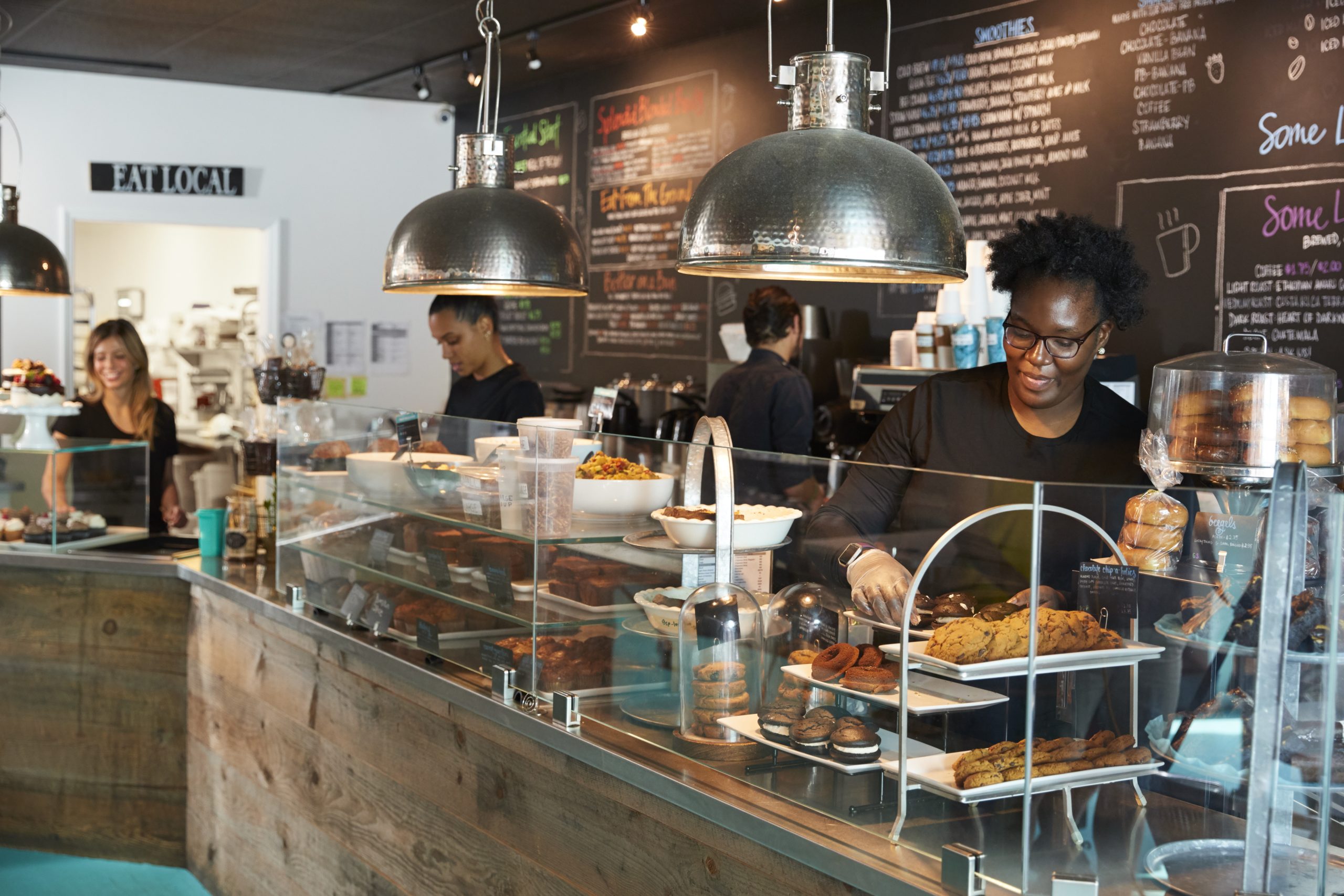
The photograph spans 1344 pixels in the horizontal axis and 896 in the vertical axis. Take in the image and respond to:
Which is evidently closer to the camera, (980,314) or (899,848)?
(899,848)

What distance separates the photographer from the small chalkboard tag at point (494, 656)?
2.29m

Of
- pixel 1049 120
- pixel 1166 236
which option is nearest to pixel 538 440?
pixel 1166 236

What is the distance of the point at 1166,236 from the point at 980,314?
65 centimetres

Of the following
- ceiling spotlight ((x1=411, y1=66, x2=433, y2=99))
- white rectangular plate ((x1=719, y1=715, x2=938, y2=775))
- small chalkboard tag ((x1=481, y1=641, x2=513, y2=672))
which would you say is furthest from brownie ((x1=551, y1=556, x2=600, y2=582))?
ceiling spotlight ((x1=411, y1=66, x2=433, y2=99))

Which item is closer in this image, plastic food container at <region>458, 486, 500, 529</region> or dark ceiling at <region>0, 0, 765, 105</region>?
plastic food container at <region>458, 486, 500, 529</region>

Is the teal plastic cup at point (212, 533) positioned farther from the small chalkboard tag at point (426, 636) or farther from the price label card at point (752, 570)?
the price label card at point (752, 570)

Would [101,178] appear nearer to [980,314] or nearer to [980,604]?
[980,314]

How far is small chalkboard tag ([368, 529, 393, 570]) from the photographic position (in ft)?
8.87

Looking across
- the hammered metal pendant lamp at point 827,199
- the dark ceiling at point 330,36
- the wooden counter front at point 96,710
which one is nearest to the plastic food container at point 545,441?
the hammered metal pendant lamp at point 827,199

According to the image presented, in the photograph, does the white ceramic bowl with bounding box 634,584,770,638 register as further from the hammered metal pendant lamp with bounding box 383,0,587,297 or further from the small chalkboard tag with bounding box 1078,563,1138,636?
the hammered metal pendant lamp with bounding box 383,0,587,297

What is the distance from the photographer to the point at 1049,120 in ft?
14.3

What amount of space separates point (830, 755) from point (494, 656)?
0.86 metres

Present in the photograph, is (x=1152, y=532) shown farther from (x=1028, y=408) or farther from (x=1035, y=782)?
(x=1028, y=408)

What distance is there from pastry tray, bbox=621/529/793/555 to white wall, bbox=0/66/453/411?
5.55 m
